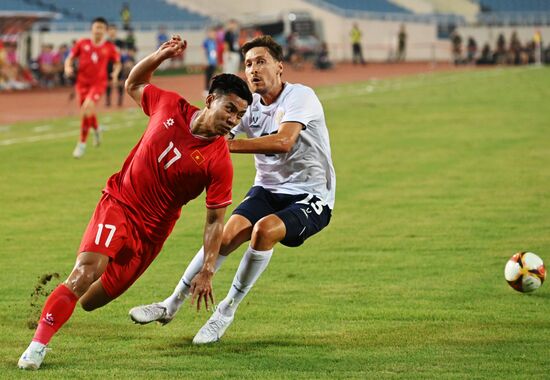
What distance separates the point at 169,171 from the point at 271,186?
1416 mm

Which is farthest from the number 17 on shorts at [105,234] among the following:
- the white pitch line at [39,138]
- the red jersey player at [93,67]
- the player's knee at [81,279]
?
the white pitch line at [39,138]

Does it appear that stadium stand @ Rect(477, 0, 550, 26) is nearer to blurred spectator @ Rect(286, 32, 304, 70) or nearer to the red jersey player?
blurred spectator @ Rect(286, 32, 304, 70)

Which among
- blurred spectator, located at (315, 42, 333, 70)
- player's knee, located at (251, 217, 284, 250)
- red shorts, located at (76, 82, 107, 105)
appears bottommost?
blurred spectator, located at (315, 42, 333, 70)

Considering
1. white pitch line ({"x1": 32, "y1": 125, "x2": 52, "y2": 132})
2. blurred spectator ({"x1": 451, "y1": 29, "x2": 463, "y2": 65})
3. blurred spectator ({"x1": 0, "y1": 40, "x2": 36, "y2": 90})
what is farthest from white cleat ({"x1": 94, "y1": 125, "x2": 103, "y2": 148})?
blurred spectator ({"x1": 451, "y1": 29, "x2": 463, "y2": 65})

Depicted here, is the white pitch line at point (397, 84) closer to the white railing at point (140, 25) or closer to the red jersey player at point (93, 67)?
the white railing at point (140, 25)

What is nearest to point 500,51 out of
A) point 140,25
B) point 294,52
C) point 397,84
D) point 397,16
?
point 397,16

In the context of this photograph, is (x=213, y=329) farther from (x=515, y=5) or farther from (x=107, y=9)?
(x=515, y=5)

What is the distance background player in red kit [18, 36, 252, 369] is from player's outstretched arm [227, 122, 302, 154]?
0.16 metres

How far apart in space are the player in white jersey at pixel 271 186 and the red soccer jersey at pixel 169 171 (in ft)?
1.83

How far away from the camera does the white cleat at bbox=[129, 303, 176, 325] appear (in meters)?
7.91

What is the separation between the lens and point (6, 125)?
26.8m

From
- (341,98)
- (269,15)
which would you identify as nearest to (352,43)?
(269,15)

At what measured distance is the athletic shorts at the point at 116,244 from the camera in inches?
283

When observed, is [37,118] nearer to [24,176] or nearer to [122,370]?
[24,176]
